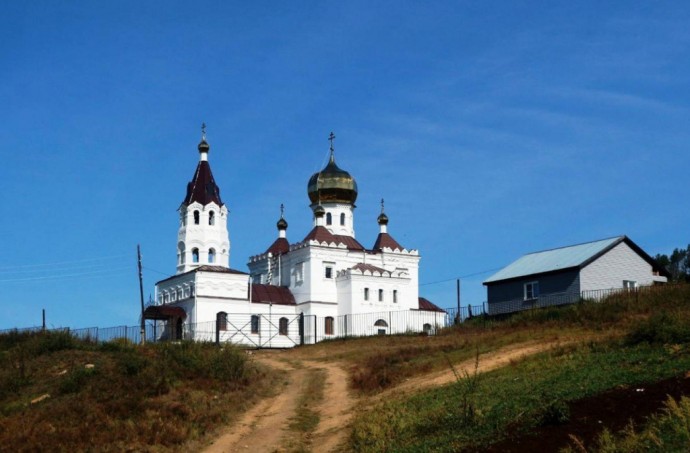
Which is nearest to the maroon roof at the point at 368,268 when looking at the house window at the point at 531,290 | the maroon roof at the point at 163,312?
the maroon roof at the point at 163,312

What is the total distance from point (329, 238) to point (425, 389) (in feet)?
111

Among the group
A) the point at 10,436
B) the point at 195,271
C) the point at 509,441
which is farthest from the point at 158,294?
the point at 509,441

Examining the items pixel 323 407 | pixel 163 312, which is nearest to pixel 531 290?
pixel 163 312

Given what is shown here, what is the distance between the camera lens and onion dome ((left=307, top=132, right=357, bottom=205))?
58031mm

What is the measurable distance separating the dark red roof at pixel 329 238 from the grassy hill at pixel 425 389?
20955 millimetres

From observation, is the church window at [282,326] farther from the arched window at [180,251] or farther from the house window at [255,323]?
the arched window at [180,251]

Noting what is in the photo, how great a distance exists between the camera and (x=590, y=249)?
42062mm

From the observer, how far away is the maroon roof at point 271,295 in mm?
51344

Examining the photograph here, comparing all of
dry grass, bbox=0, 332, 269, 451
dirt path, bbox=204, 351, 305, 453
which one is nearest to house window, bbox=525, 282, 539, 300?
dry grass, bbox=0, 332, 269, 451

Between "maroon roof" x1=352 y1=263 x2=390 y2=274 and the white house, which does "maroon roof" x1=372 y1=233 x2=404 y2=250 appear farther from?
the white house

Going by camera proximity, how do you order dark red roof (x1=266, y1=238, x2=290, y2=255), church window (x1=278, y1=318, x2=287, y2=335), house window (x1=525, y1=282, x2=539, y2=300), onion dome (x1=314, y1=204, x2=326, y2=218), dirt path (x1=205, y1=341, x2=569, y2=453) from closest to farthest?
1. dirt path (x1=205, y1=341, x2=569, y2=453)
2. house window (x1=525, y1=282, x2=539, y2=300)
3. church window (x1=278, y1=318, x2=287, y2=335)
4. onion dome (x1=314, y1=204, x2=326, y2=218)
5. dark red roof (x1=266, y1=238, x2=290, y2=255)

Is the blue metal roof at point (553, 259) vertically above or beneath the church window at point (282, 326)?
above

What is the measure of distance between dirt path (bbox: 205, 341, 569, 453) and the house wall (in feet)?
48.4

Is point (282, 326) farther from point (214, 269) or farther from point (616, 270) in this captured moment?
point (616, 270)
